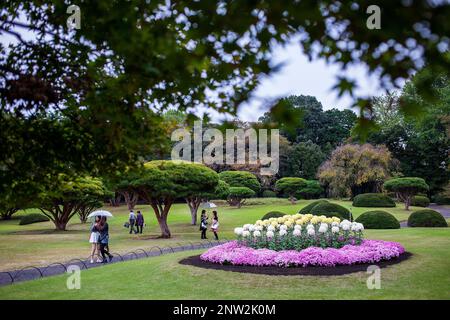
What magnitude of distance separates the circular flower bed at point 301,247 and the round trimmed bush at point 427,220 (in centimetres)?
1414

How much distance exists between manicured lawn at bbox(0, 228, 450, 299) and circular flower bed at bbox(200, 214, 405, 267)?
3.07 feet

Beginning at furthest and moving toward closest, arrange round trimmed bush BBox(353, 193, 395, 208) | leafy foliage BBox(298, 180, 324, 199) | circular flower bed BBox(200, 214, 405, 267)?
leafy foliage BBox(298, 180, 324, 199) < round trimmed bush BBox(353, 193, 395, 208) < circular flower bed BBox(200, 214, 405, 267)

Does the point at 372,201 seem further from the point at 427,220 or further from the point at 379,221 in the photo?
the point at 379,221

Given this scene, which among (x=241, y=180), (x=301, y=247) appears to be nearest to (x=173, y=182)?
(x=301, y=247)

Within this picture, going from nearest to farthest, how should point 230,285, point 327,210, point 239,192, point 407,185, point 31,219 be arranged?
point 230,285 < point 327,210 < point 407,185 < point 31,219 < point 239,192

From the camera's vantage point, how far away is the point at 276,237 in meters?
14.0

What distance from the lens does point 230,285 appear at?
1048cm

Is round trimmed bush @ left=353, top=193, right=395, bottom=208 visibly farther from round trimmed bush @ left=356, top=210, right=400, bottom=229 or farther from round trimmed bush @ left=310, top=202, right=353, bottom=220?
round trimmed bush @ left=356, top=210, right=400, bottom=229

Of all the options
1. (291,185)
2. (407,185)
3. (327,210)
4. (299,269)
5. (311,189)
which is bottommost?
(299,269)

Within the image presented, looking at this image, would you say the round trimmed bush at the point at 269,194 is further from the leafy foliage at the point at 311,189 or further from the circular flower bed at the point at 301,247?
the circular flower bed at the point at 301,247

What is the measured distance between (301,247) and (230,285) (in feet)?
12.4

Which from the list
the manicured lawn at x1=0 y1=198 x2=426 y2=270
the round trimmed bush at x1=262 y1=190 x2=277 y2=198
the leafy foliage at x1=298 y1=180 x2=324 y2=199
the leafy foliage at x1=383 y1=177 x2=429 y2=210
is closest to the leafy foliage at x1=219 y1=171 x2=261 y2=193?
the manicured lawn at x1=0 y1=198 x2=426 y2=270

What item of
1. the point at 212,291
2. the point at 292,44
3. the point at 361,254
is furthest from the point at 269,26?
the point at 361,254

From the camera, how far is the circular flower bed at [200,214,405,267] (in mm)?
12352
